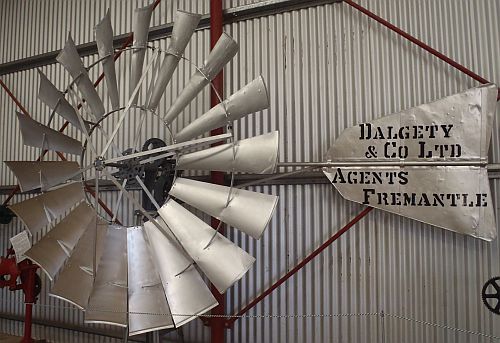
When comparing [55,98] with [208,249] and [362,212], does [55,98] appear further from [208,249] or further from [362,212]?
[362,212]

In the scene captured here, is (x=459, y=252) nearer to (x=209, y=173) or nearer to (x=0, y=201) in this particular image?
(x=209, y=173)

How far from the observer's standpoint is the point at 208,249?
2.75 m

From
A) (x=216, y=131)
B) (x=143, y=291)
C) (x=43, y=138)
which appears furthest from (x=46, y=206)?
(x=216, y=131)

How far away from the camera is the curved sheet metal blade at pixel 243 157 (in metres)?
2.72

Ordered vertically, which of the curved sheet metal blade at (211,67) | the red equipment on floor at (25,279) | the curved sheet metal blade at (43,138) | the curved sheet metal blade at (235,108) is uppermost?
the curved sheet metal blade at (211,67)

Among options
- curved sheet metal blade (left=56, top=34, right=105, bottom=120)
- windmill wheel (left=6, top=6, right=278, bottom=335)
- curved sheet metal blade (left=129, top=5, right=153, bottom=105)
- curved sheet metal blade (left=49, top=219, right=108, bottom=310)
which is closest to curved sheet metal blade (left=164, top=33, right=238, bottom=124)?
windmill wheel (left=6, top=6, right=278, bottom=335)

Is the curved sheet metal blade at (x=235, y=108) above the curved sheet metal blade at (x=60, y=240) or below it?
above

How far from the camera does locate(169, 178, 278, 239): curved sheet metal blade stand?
2.66 meters

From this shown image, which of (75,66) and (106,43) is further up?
(106,43)

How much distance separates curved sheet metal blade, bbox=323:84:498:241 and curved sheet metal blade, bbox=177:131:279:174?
84 cm

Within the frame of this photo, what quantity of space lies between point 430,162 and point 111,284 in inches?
103

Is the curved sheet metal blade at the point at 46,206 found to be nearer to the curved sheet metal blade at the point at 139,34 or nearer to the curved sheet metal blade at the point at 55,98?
the curved sheet metal blade at the point at 55,98

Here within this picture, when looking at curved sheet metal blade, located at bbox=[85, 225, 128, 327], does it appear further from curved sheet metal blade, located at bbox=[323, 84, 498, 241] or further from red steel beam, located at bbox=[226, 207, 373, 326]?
curved sheet metal blade, located at bbox=[323, 84, 498, 241]

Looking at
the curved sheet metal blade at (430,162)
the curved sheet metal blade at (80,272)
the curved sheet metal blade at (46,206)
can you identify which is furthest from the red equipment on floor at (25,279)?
the curved sheet metal blade at (430,162)
